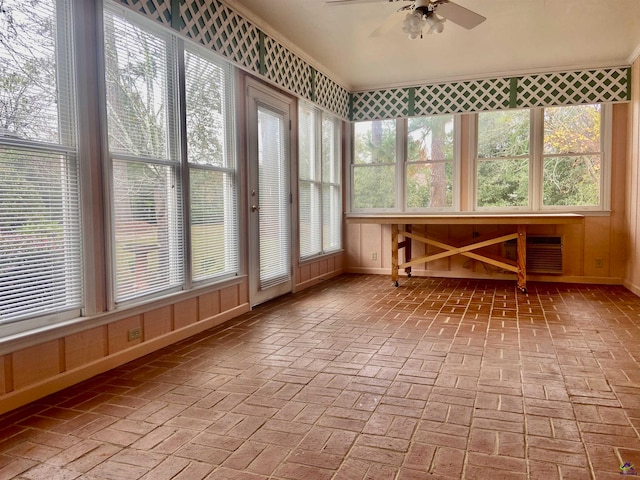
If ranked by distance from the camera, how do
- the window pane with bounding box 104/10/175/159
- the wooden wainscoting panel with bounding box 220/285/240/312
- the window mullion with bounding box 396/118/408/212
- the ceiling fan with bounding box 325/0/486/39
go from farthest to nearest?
the window mullion with bounding box 396/118/408/212 → the wooden wainscoting panel with bounding box 220/285/240/312 → the ceiling fan with bounding box 325/0/486/39 → the window pane with bounding box 104/10/175/159

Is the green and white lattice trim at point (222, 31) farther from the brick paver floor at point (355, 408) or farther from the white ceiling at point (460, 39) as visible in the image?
the brick paver floor at point (355, 408)

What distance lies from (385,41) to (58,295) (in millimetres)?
3859

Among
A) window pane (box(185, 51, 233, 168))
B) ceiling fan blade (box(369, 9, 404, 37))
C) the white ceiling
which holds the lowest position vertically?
window pane (box(185, 51, 233, 168))

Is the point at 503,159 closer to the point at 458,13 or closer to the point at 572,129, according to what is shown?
the point at 572,129

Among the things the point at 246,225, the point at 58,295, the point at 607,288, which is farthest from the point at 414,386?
the point at 607,288

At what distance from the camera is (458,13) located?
3.09 m

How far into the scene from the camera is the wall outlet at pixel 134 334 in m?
3.07

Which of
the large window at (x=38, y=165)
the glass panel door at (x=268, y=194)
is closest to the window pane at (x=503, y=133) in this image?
the glass panel door at (x=268, y=194)

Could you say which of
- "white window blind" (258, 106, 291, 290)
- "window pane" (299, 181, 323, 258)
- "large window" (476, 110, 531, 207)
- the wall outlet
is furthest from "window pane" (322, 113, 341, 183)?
the wall outlet

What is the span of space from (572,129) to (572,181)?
65cm

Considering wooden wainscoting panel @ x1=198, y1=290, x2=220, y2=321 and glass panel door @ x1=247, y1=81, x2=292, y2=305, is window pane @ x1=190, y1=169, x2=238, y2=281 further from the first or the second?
glass panel door @ x1=247, y1=81, x2=292, y2=305

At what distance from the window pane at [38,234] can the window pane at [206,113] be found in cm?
117

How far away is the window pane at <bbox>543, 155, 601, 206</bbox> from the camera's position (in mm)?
5801

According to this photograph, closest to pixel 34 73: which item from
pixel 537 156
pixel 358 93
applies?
pixel 358 93
